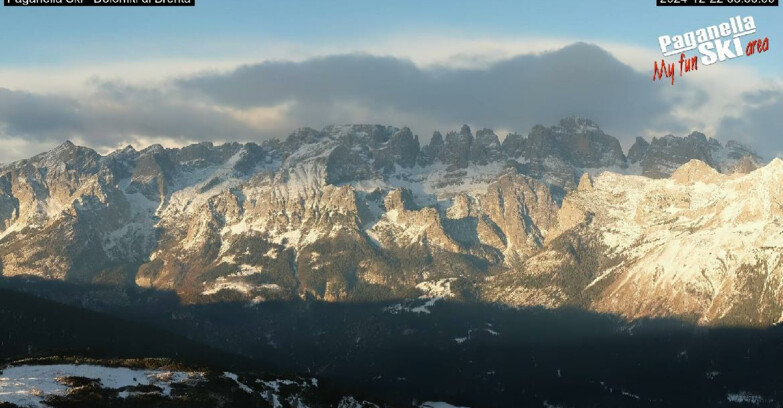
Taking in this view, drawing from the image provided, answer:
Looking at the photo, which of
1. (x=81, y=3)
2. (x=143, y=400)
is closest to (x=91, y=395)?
(x=143, y=400)

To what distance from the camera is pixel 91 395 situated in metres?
191

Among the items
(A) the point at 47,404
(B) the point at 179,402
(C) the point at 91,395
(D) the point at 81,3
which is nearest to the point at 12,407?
(A) the point at 47,404

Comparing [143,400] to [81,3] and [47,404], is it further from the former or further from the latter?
[81,3]

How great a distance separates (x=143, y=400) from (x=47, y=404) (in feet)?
68.0

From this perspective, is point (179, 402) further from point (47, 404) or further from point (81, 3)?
point (81, 3)

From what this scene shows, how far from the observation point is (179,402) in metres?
199

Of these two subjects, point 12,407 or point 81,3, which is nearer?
point 12,407

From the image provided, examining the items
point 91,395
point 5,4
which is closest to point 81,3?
point 5,4

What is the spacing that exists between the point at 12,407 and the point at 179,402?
118 ft

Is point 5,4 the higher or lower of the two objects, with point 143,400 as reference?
higher

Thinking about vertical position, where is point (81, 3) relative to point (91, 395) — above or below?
above

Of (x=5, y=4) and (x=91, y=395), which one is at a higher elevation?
(x=5, y=4)

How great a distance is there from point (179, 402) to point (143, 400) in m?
7.11

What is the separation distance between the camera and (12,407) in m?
171
